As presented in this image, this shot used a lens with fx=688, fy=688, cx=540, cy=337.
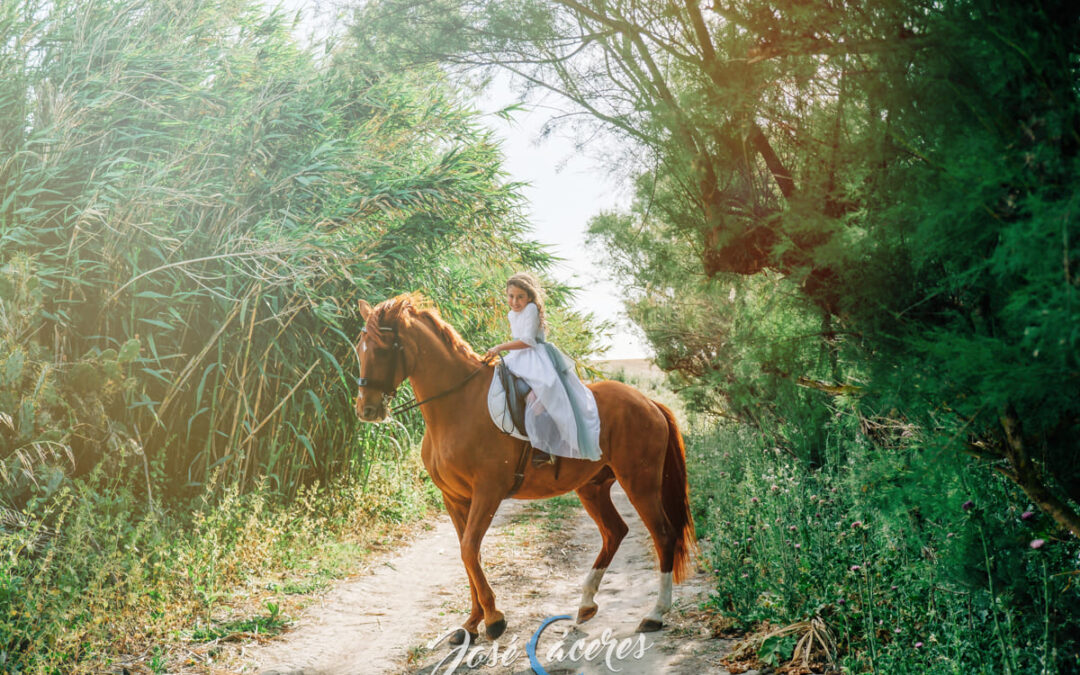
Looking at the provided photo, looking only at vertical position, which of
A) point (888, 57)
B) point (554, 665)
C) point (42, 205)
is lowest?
point (554, 665)

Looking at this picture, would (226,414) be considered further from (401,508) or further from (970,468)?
(970,468)

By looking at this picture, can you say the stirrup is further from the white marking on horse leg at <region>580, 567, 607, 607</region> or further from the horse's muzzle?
the horse's muzzle

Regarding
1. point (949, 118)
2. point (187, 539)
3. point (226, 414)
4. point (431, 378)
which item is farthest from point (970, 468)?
point (226, 414)


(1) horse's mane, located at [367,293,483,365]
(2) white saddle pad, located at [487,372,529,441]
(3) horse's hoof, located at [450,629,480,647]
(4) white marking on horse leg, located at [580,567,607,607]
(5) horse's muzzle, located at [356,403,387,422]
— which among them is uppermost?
(1) horse's mane, located at [367,293,483,365]

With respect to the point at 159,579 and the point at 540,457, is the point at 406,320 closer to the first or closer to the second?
the point at 540,457

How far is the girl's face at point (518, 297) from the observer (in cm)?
425

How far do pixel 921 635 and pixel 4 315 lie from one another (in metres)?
5.73

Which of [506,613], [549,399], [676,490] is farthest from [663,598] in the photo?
[549,399]

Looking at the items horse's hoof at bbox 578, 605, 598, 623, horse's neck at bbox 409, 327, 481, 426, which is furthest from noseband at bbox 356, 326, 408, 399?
horse's hoof at bbox 578, 605, 598, 623

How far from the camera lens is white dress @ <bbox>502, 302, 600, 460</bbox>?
425 cm

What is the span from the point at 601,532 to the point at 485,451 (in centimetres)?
116

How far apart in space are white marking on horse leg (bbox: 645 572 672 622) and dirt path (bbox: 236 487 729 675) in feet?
0.31

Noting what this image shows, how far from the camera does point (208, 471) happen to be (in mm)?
5672

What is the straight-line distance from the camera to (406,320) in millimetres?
4195
